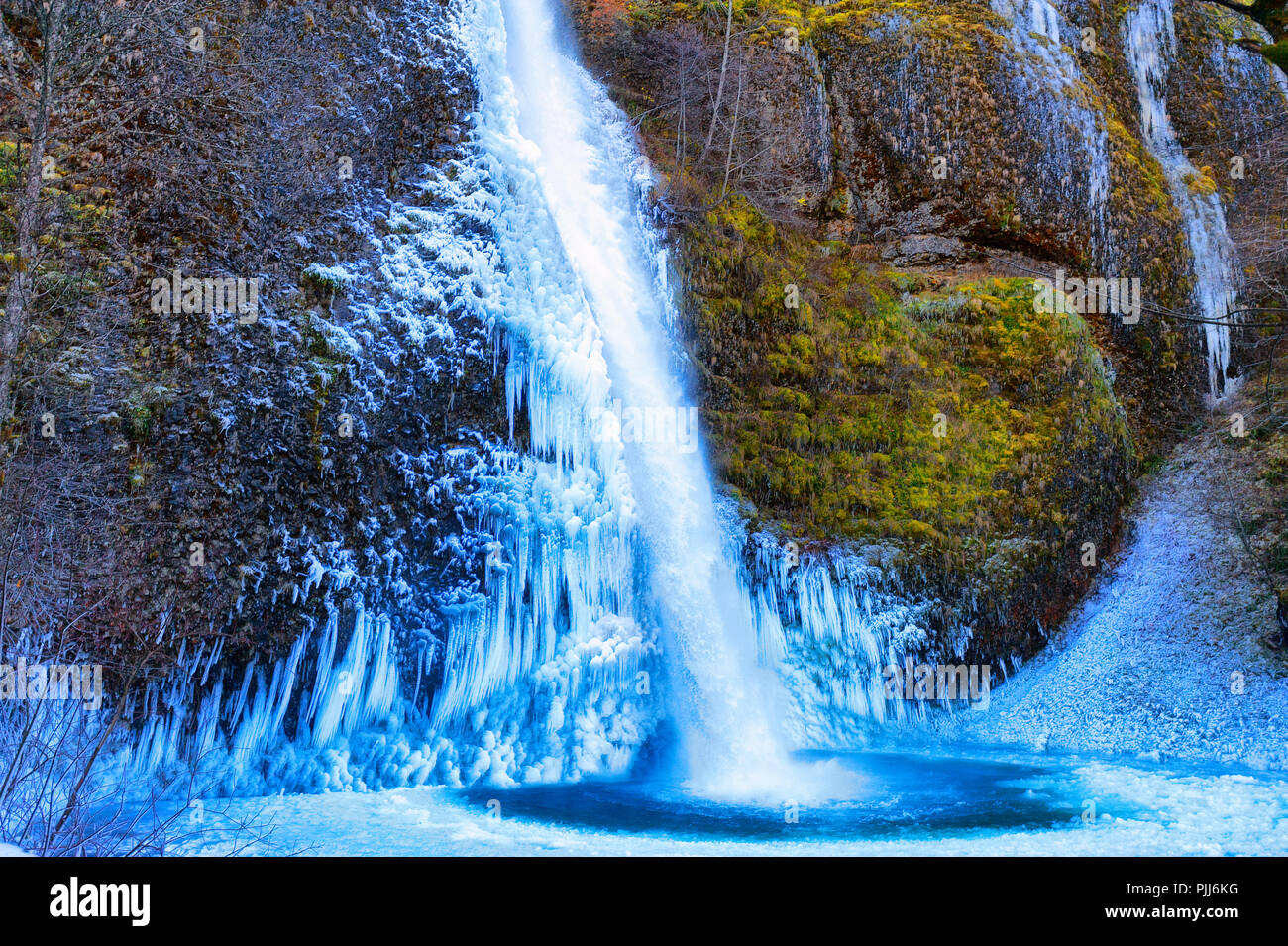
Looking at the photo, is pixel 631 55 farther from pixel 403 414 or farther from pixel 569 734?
pixel 569 734

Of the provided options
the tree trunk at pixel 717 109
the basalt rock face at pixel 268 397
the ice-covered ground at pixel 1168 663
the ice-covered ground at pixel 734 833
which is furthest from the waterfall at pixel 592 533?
the ice-covered ground at pixel 1168 663

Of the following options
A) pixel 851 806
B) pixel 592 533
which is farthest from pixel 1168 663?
pixel 592 533

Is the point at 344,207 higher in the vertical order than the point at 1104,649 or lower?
higher

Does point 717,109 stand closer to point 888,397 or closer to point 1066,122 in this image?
point 888,397

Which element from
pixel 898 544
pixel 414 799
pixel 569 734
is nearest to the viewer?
pixel 414 799

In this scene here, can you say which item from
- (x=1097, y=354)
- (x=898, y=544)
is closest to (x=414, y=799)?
(x=898, y=544)

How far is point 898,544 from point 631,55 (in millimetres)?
10389

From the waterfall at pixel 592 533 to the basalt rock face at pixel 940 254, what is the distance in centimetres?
123

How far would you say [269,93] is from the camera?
11414 millimetres

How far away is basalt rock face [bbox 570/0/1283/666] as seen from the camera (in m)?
13.8

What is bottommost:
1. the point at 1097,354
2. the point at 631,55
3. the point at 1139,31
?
the point at 1097,354

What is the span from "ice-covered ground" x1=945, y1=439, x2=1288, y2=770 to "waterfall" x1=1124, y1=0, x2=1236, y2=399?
12.0 feet

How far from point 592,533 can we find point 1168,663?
830 cm

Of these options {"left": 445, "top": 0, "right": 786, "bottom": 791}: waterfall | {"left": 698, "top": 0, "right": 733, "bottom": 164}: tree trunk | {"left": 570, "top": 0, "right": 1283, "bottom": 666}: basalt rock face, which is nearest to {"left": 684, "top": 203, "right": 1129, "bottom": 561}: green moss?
{"left": 570, "top": 0, "right": 1283, "bottom": 666}: basalt rock face
